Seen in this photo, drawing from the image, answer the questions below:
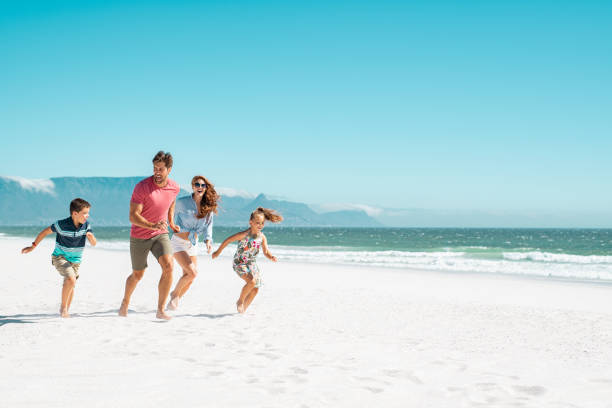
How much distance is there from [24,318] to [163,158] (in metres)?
2.57

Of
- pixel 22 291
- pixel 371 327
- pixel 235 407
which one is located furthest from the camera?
pixel 22 291

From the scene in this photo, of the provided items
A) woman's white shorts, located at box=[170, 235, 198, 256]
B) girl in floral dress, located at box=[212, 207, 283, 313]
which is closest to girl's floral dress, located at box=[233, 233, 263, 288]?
girl in floral dress, located at box=[212, 207, 283, 313]

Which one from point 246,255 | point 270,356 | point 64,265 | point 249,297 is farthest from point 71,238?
point 270,356

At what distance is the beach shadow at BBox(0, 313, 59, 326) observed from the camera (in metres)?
5.56

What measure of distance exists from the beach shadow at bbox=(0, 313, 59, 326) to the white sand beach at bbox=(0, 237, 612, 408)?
3 cm

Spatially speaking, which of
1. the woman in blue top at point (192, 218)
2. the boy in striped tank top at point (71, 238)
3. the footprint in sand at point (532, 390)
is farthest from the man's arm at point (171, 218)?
the footprint in sand at point (532, 390)

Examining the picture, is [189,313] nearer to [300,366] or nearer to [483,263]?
[300,366]

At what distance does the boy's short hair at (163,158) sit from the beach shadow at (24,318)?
2326mm

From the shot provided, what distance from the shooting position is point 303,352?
4.39 m

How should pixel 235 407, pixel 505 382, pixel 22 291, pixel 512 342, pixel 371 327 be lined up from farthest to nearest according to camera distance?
pixel 22 291, pixel 371 327, pixel 512 342, pixel 505 382, pixel 235 407

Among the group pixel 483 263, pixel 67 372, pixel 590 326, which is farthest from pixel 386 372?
pixel 483 263

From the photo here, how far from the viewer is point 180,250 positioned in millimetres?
6016

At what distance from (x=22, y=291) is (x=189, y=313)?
3.66 metres

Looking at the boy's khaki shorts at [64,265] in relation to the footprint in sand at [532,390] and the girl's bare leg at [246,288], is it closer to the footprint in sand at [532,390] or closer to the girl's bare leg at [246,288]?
the girl's bare leg at [246,288]
